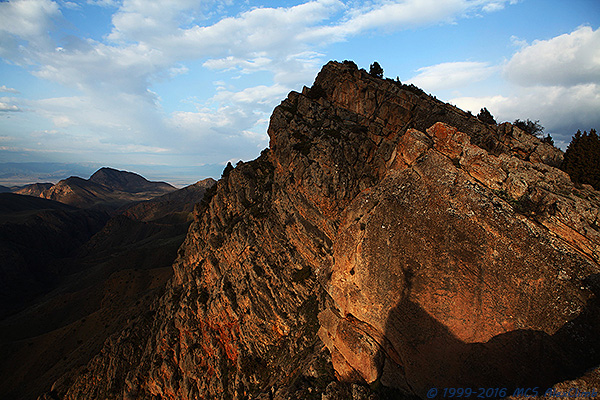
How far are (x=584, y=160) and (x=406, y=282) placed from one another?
73.9 ft

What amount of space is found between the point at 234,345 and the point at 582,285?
36.0m

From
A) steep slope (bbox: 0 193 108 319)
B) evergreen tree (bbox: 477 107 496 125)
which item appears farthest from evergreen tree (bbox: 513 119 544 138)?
steep slope (bbox: 0 193 108 319)

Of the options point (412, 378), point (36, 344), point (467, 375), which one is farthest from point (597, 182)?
point (36, 344)

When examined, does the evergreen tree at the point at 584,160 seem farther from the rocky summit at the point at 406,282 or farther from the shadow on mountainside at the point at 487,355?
the shadow on mountainside at the point at 487,355

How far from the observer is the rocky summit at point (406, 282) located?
44.3 ft

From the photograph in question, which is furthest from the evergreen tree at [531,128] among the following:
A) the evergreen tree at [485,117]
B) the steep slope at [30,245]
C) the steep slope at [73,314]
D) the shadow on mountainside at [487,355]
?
the steep slope at [30,245]

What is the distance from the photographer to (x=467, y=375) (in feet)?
46.4

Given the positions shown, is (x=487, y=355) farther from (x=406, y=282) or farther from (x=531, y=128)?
(x=531, y=128)

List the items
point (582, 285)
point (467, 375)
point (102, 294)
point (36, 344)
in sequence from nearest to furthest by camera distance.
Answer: point (582, 285), point (467, 375), point (36, 344), point (102, 294)

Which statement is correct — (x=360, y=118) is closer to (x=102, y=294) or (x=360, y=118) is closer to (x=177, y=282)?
(x=177, y=282)

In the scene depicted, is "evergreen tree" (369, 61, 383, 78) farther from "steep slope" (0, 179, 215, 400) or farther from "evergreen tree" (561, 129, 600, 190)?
"steep slope" (0, 179, 215, 400)

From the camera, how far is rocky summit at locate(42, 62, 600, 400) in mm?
13500

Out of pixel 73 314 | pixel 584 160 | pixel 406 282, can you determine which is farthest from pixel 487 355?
pixel 73 314

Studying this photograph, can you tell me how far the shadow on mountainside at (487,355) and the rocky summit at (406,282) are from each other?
0.19 feet
